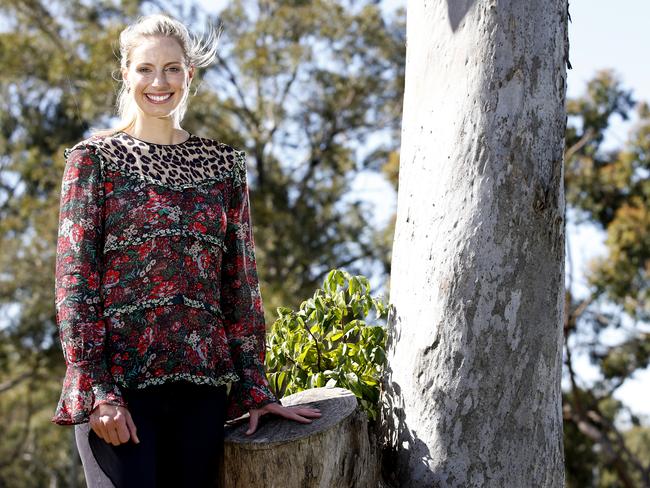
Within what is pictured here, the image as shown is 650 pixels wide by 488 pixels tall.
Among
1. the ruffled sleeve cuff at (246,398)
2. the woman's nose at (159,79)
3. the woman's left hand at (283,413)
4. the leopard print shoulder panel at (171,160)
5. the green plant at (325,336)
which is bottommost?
the woman's left hand at (283,413)

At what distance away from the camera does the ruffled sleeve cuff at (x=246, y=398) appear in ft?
9.40

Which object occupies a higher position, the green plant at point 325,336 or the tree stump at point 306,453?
the green plant at point 325,336

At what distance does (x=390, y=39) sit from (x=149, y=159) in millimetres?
14109

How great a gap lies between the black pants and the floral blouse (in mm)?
56

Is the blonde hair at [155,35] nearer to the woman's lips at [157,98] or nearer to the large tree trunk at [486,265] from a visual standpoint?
the woman's lips at [157,98]

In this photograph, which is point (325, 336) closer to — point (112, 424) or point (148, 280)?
point (148, 280)

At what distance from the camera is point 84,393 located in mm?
2574

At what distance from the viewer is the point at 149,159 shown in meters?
2.87

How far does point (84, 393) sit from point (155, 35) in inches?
42.3

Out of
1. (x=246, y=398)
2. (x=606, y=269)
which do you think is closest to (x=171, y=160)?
(x=246, y=398)

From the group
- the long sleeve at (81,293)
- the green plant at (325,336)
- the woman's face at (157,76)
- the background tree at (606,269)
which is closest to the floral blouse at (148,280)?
the long sleeve at (81,293)

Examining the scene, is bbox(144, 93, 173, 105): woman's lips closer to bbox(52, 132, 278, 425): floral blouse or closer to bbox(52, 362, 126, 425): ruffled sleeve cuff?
bbox(52, 132, 278, 425): floral blouse

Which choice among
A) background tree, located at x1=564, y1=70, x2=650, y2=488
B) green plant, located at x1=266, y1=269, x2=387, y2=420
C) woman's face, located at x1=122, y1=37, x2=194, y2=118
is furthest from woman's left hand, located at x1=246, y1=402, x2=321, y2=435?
background tree, located at x1=564, y1=70, x2=650, y2=488

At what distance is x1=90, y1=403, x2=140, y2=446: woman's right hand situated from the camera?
2547 millimetres
